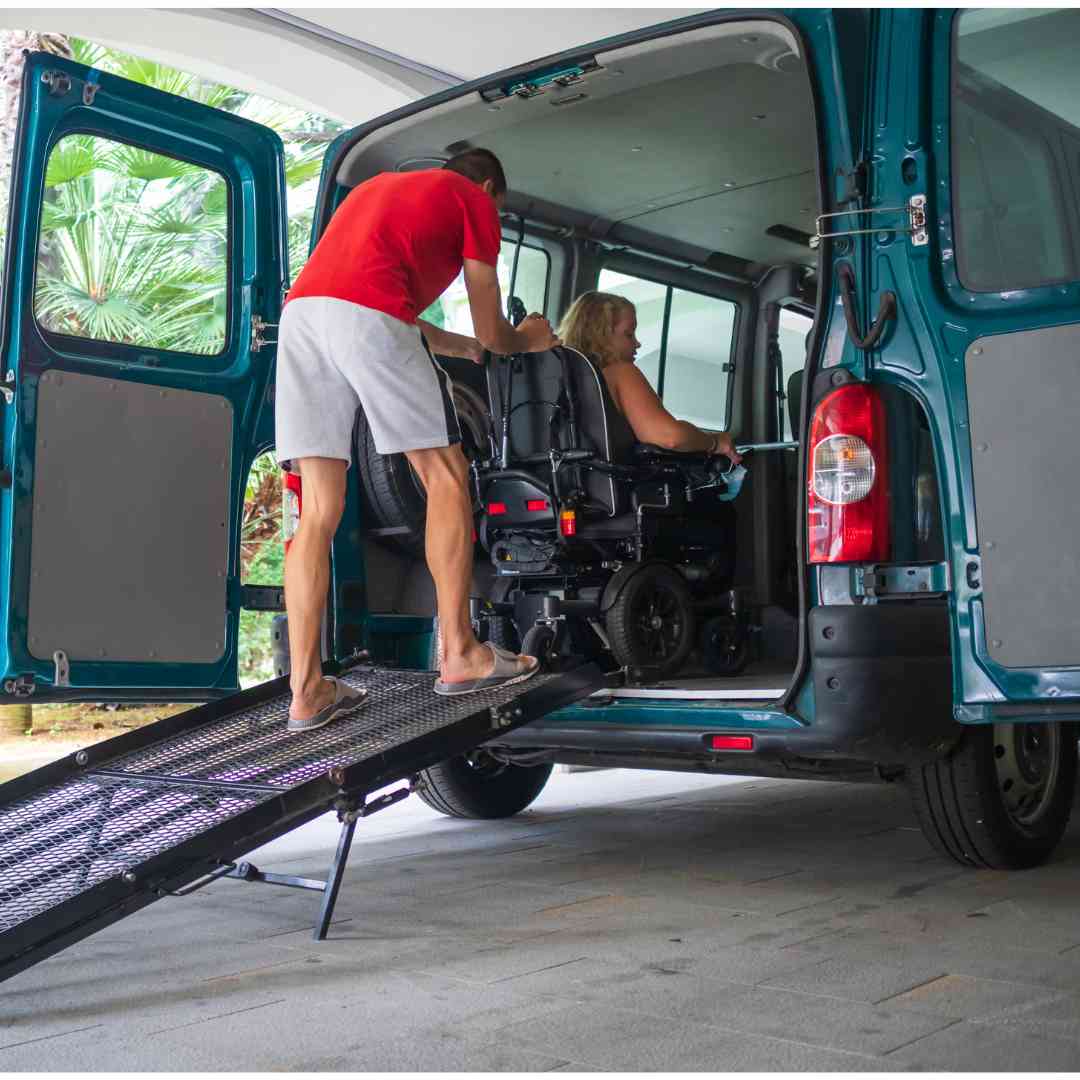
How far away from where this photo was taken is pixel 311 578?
4203 millimetres

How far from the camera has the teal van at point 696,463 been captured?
140 inches

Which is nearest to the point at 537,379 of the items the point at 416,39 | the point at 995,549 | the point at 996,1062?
the point at 995,549

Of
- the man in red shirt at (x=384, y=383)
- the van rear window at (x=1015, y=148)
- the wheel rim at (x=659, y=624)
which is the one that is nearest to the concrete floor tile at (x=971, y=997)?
the man in red shirt at (x=384, y=383)

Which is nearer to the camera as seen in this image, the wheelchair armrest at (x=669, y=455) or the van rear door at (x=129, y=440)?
the van rear door at (x=129, y=440)

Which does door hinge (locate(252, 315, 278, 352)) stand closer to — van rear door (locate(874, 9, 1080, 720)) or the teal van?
the teal van

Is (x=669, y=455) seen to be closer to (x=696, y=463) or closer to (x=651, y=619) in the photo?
(x=696, y=463)

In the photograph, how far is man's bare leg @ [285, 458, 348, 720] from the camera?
414cm

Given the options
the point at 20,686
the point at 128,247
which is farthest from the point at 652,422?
the point at 128,247

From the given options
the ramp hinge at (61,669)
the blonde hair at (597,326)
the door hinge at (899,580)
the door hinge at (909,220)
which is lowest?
the ramp hinge at (61,669)

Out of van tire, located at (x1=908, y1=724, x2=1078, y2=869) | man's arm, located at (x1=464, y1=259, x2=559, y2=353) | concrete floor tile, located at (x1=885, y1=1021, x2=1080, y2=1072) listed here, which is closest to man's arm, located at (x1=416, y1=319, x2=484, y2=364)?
man's arm, located at (x1=464, y1=259, x2=559, y2=353)

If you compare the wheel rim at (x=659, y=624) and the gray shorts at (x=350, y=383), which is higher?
the gray shorts at (x=350, y=383)

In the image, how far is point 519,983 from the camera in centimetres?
320

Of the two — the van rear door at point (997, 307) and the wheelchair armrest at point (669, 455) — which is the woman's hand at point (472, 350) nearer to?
the wheelchair armrest at point (669, 455)

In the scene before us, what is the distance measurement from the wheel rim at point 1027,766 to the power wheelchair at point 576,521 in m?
1.23
